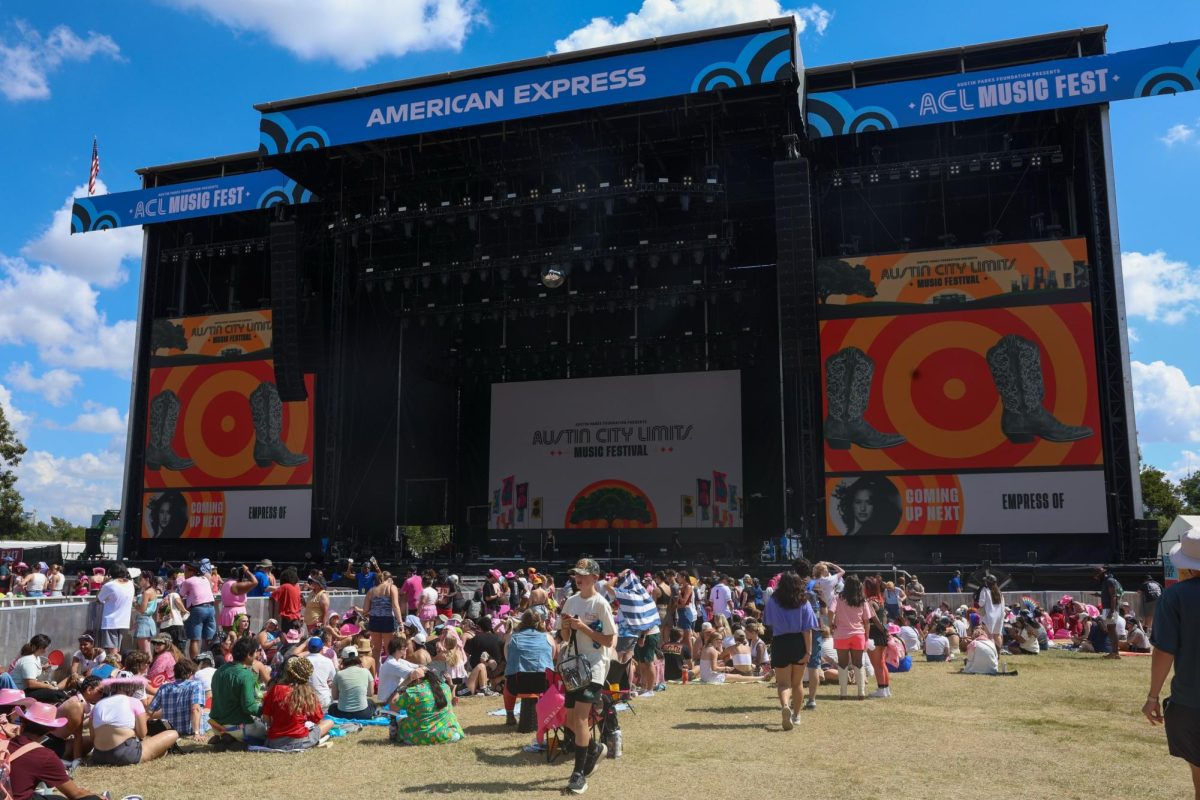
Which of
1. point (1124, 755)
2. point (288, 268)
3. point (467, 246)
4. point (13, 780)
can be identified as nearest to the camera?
point (13, 780)

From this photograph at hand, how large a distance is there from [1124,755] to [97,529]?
27.4 meters

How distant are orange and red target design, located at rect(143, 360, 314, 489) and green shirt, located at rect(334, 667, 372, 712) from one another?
18126 millimetres

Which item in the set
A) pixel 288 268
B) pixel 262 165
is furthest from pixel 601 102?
pixel 262 165

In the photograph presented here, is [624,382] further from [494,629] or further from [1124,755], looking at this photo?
[1124,755]

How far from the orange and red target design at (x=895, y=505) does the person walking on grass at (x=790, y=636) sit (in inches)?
533

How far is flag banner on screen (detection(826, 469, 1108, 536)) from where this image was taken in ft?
62.8

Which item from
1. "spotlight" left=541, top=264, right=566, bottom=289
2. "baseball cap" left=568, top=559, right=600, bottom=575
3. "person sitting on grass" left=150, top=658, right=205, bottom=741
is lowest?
"person sitting on grass" left=150, top=658, right=205, bottom=741

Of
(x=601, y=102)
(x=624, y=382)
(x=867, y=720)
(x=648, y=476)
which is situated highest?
(x=601, y=102)

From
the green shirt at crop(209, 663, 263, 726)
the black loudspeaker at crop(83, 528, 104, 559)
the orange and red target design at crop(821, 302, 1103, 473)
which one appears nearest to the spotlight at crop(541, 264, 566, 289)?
the orange and red target design at crop(821, 302, 1103, 473)

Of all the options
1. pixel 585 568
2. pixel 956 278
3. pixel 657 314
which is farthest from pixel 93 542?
pixel 585 568

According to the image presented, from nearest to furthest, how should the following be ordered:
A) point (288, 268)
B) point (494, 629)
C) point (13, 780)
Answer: point (13, 780) → point (494, 629) → point (288, 268)

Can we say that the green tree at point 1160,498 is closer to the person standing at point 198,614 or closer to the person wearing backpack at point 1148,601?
the person wearing backpack at point 1148,601

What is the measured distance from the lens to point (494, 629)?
10680 millimetres

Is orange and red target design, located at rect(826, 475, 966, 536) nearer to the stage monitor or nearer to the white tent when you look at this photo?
the white tent
